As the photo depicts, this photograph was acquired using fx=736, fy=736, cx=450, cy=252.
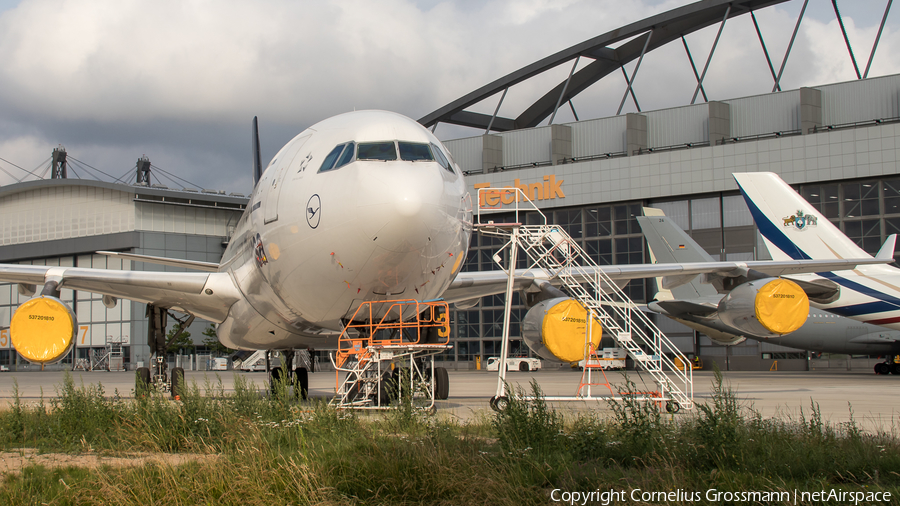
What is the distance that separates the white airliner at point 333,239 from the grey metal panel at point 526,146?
47.5 m

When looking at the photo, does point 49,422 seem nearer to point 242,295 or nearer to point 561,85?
point 242,295

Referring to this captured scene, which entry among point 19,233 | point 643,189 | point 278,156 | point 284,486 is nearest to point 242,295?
point 278,156

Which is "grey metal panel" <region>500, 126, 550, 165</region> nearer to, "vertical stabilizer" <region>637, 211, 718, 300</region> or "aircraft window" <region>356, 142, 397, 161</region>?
"vertical stabilizer" <region>637, 211, 718, 300</region>

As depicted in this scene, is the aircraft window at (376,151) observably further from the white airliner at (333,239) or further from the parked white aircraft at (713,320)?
the parked white aircraft at (713,320)

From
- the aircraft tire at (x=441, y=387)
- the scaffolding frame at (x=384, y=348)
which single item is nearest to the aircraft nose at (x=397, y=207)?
the scaffolding frame at (x=384, y=348)

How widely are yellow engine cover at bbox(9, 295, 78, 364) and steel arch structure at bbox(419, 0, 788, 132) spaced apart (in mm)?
48404

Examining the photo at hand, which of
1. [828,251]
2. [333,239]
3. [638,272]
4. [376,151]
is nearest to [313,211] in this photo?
[333,239]

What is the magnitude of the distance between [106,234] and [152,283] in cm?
6539

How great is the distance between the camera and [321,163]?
1029 centimetres

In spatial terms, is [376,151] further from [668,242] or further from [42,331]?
[668,242]

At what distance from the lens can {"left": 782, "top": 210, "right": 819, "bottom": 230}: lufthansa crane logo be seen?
3053cm

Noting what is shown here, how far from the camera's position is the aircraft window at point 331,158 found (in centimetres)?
1012

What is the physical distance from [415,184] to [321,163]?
1656mm

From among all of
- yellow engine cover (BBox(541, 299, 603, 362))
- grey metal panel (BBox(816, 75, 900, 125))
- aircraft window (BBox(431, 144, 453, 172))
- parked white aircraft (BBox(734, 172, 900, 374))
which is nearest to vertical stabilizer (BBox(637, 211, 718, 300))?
parked white aircraft (BBox(734, 172, 900, 374))
